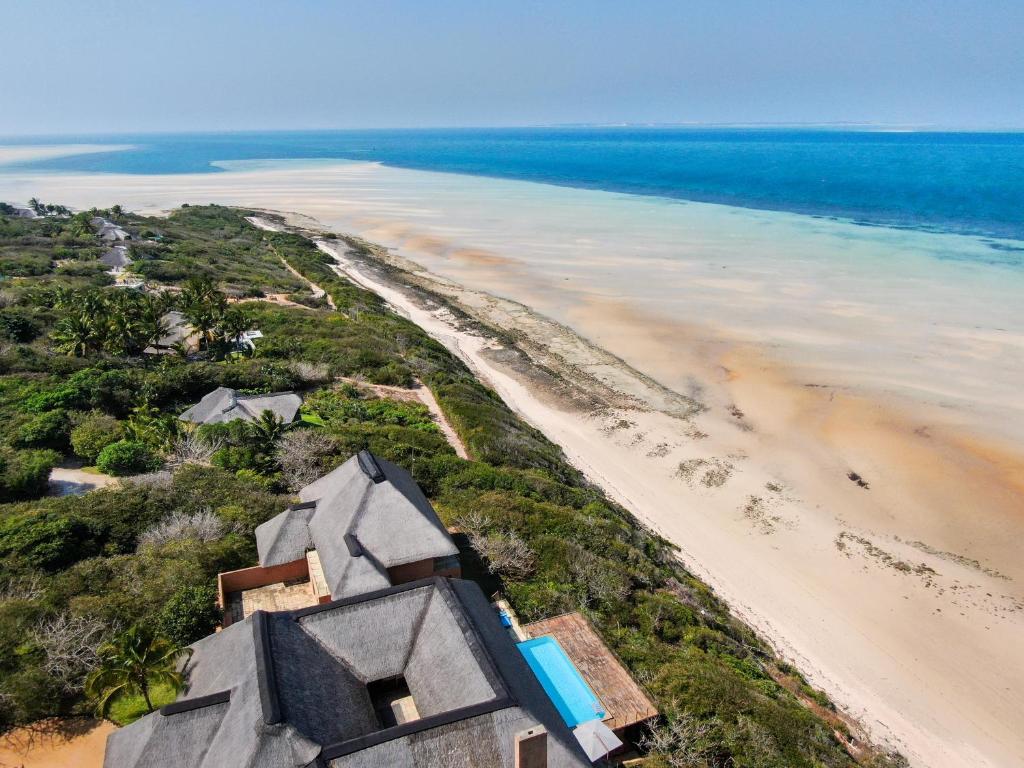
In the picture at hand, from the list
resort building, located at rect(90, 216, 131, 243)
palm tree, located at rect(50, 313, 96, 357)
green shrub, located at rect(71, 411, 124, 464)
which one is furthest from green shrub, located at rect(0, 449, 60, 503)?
resort building, located at rect(90, 216, 131, 243)

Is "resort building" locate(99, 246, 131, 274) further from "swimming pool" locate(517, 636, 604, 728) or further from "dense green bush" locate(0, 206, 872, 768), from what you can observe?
"swimming pool" locate(517, 636, 604, 728)

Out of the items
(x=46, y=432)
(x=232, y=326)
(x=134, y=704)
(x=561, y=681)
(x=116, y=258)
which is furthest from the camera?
(x=116, y=258)

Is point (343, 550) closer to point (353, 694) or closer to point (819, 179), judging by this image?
point (353, 694)

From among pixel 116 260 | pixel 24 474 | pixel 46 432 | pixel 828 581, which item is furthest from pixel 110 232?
pixel 828 581

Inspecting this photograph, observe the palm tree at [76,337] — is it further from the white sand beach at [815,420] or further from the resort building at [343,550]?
the white sand beach at [815,420]

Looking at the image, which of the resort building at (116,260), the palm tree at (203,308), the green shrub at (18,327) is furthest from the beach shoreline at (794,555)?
the resort building at (116,260)
